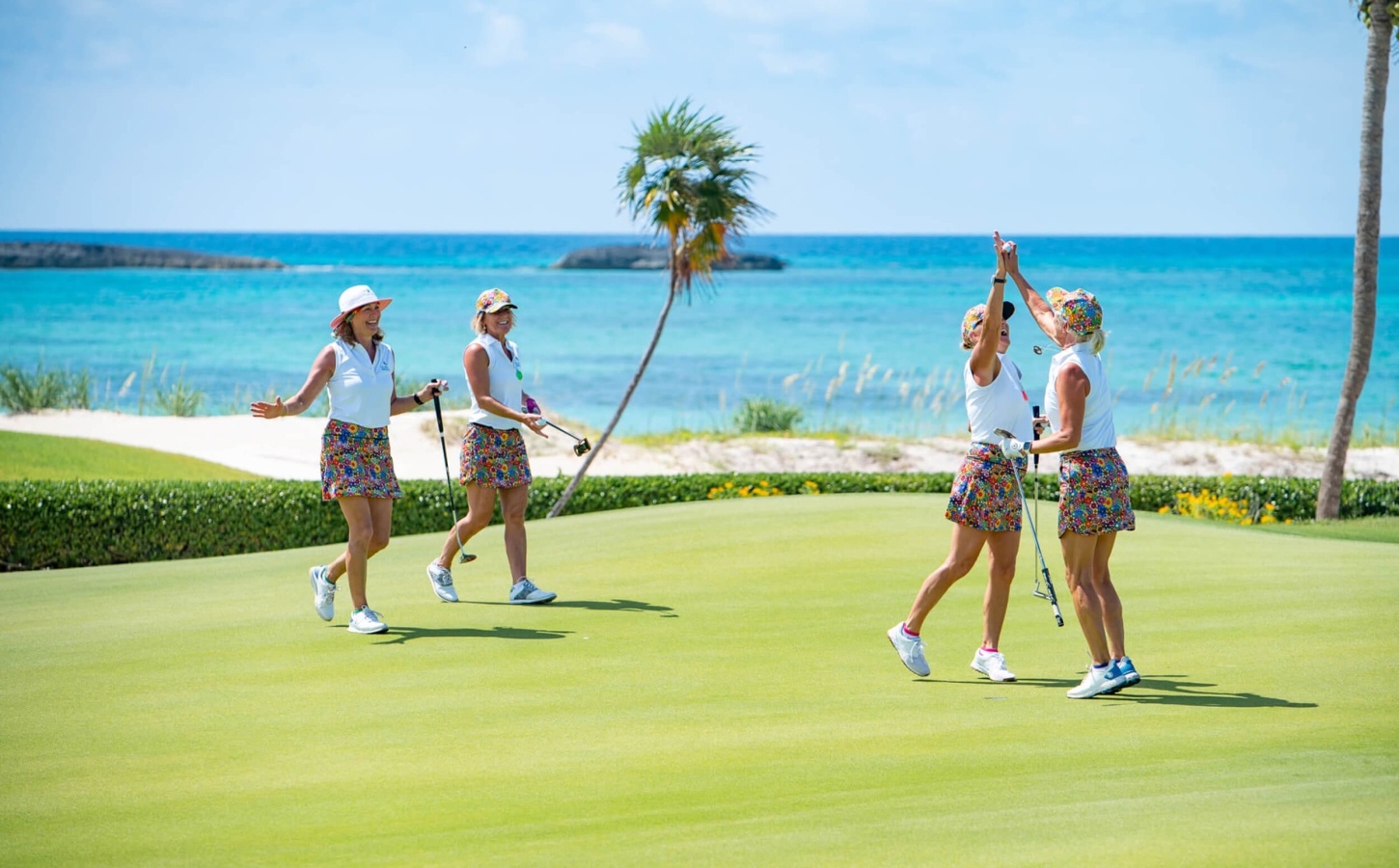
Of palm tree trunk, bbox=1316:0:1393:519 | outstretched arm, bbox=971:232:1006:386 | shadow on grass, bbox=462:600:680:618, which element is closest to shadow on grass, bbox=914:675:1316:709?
outstretched arm, bbox=971:232:1006:386

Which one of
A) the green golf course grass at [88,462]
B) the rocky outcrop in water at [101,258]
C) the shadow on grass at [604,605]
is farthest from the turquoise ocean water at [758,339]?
the shadow on grass at [604,605]

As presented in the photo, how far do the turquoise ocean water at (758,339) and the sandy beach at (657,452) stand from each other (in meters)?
1.72

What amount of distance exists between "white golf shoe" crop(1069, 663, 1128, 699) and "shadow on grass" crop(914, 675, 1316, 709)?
2.1 inches

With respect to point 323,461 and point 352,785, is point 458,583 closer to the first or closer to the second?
point 323,461

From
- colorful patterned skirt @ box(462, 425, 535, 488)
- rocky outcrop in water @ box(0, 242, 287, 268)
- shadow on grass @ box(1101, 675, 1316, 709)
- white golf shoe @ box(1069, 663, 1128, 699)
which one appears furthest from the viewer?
rocky outcrop in water @ box(0, 242, 287, 268)

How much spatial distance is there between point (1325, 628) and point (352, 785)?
5.33 m

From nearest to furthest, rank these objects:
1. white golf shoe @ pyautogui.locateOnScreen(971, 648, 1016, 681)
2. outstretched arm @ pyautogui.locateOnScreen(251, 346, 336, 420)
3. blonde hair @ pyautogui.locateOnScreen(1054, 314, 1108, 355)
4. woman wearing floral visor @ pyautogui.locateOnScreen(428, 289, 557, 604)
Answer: blonde hair @ pyautogui.locateOnScreen(1054, 314, 1108, 355) < white golf shoe @ pyautogui.locateOnScreen(971, 648, 1016, 681) < outstretched arm @ pyautogui.locateOnScreen(251, 346, 336, 420) < woman wearing floral visor @ pyautogui.locateOnScreen(428, 289, 557, 604)

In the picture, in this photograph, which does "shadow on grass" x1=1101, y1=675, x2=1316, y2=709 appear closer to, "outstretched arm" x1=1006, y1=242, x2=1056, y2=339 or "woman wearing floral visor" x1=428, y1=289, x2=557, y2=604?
"outstretched arm" x1=1006, y1=242, x2=1056, y2=339

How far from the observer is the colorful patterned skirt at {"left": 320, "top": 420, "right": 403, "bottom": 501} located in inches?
304

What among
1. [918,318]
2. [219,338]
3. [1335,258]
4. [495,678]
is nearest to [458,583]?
[495,678]

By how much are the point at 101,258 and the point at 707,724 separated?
4797 inches

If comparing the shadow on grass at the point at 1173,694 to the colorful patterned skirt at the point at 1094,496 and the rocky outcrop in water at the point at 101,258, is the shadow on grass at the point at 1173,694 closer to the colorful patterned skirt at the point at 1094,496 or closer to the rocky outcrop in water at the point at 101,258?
the colorful patterned skirt at the point at 1094,496

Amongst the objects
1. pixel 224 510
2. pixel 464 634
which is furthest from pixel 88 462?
pixel 464 634

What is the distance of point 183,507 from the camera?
1313 cm
